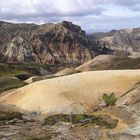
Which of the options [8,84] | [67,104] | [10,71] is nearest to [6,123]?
[67,104]

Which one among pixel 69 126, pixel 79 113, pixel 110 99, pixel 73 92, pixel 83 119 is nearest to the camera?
pixel 69 126

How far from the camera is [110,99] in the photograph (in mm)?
37438

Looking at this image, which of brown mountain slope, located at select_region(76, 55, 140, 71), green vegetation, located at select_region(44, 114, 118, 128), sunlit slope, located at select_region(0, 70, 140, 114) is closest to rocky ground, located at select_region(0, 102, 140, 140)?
green vegetation, located at select_region(44, 114, 118, 128)

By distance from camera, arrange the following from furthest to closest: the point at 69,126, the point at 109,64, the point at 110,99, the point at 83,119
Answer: the point at 109,64, the point at 110,99, the point at 83,119, the point at 69,126

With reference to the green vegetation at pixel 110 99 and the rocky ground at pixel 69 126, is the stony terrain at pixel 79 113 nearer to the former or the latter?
the rocky ground at pixel 69 126

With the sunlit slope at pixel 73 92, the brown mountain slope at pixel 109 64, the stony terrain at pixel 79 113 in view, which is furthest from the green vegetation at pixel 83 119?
the brown mountain slope at pixel 109 64

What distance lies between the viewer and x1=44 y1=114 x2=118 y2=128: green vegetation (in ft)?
102

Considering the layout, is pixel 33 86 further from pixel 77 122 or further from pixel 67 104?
pixel 77 122

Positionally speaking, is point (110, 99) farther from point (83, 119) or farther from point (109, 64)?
point (109, 64)

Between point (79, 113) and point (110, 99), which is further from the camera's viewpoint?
point (110, 99)

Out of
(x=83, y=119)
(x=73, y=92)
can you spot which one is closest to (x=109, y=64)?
(x=73, y=92)

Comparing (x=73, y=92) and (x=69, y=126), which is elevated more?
(x=73, y=92)

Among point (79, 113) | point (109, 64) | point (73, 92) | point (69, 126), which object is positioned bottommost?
point (109, 64)

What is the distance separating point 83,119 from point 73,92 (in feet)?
18.5
